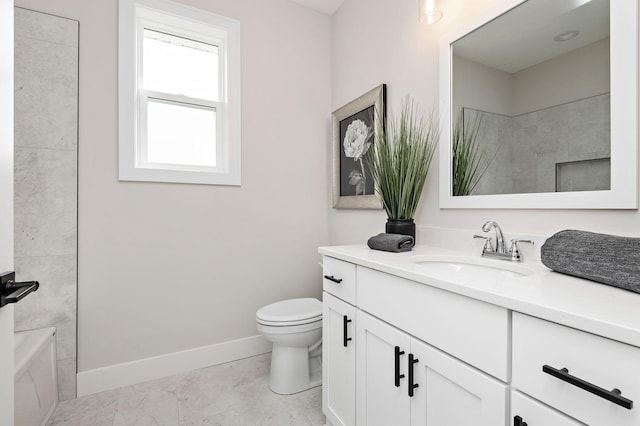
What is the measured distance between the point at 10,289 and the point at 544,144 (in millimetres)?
1630

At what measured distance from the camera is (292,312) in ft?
5.82

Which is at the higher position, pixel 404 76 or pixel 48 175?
pixel 404 76

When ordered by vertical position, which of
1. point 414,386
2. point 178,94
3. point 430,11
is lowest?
point 414,386

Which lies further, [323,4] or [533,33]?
[323,4]

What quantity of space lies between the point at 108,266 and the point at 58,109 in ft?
2.99

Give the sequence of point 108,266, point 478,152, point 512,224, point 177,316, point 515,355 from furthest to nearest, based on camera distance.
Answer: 1. point 177,316
2. point 108,266
3. point 478,152
4. point 512,224
5. point 515,355

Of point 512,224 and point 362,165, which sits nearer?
point 512,224

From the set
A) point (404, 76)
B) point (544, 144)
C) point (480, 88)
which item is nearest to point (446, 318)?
point (544, 144)

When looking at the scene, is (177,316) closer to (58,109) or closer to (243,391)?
(243,391)

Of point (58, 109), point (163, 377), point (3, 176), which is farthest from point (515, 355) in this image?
point (58, 109)

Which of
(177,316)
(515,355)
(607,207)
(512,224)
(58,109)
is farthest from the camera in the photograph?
(177,316)

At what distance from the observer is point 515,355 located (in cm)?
66

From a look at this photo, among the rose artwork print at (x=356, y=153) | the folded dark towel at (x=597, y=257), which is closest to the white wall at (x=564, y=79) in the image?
the folded dark towel at (x=597, y=257)

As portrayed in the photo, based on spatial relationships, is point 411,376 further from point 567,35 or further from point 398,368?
point 567,35
